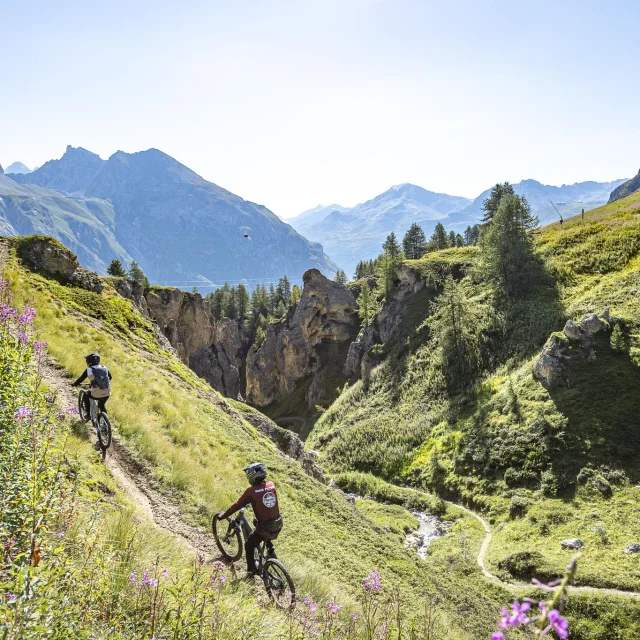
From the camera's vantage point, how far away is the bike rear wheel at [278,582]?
712cm

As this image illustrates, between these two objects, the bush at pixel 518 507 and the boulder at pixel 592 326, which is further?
the boulder at pixel 592 326

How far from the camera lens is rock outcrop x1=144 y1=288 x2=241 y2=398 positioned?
6016cm

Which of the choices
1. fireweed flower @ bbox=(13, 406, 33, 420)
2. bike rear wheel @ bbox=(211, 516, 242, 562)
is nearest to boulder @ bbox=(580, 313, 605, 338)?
bike rear wheel @ bbox=(211, 516, 242, 562)

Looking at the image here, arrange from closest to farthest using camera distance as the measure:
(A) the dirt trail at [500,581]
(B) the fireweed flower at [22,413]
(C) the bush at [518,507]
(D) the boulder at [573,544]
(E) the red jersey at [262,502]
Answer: (B) the fireweed flower at [22,413], (E) the red jersey at [262,502], (A) the dirt trail at [500,581], (D) the boulder at [573,544], (C) the bush at [518,507]

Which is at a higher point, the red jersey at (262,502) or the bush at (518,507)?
the red jersey at (262,502)

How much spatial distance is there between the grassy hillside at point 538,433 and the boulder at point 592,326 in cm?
58

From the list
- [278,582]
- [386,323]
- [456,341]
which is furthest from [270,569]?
[386,323]

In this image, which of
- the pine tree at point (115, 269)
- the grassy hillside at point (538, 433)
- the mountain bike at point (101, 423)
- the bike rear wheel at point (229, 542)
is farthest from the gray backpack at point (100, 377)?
the pine tree at point (115, 269)

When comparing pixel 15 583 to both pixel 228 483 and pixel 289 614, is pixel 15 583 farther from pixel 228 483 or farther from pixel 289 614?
pixel 228 483

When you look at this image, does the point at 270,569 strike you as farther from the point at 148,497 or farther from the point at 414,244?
the point at 414,244

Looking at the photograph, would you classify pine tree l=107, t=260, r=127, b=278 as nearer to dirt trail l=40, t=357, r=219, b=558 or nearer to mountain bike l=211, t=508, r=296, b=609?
dirt trail l=40, t=357, r=219, b=558

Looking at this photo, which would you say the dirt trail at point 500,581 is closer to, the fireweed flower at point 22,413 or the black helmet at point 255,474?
the black helmet at point 255,474

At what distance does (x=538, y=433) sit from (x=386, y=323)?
34.8m

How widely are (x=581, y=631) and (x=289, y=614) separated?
43.4 feet
